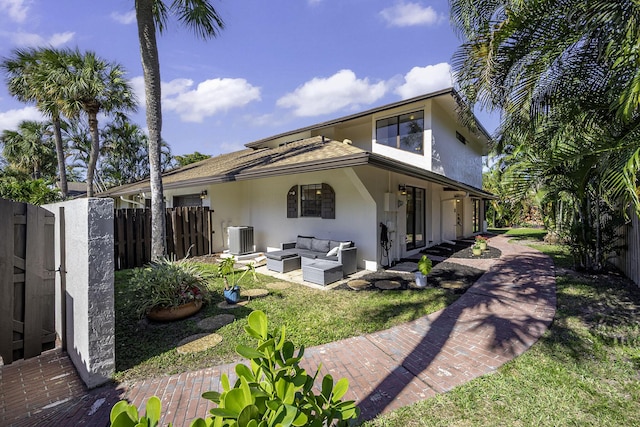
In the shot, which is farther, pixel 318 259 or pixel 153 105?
pixel 318 259

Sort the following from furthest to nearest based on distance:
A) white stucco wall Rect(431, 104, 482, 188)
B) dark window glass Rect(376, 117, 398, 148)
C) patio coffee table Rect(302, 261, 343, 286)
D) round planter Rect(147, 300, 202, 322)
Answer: dark window glass Rect(376, 117, 398, 148), white stucco wall Rect(431, 104, 482, 188), patio coffee table Rect(302, 261, 343, 286), round planter Rect(147, 300, 202, 322)

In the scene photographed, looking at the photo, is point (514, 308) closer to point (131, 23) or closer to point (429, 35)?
point (429, 35)

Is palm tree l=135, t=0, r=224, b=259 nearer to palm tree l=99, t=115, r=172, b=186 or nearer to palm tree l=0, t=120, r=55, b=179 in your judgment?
palm tree l=99, t=115, r=172, b=186

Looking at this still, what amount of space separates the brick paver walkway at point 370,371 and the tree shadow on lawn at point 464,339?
0.5 inches

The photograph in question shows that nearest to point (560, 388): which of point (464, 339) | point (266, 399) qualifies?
point (464, 339)

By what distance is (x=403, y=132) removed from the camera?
12.5 metres

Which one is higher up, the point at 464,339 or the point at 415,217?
the point at 415,217

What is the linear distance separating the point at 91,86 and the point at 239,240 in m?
9.99

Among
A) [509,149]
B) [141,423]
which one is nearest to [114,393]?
[141,423]

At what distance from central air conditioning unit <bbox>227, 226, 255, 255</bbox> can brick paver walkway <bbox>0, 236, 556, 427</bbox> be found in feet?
23.1

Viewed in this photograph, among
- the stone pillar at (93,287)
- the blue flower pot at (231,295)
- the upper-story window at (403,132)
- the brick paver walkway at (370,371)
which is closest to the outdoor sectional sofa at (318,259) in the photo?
the blue flower pot at (231,295)

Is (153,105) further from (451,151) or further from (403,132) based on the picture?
(451,151)

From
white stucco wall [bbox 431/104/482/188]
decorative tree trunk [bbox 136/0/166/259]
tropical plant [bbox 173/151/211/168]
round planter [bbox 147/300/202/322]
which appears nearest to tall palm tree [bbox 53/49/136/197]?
decorative tree trunk [bbox 136/0/166/259]

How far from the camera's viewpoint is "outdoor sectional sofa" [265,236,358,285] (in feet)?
24.4
